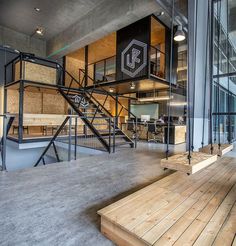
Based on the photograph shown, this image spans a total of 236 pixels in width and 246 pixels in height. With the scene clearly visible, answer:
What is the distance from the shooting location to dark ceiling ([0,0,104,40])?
273 inches

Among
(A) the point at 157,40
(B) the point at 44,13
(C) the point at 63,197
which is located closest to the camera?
(C) the point at 63,197

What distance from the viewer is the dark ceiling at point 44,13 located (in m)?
6.94

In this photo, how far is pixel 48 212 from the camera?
6.59 feet

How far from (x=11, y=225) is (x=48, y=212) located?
364 millimetres

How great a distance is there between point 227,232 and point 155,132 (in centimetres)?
697

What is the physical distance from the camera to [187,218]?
1.68m

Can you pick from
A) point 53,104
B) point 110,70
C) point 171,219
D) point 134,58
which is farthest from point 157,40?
point 171,219

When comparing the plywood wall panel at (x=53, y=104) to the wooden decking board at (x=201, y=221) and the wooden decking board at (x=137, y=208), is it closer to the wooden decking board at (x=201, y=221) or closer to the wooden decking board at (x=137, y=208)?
the wooden decking board at (x=137, y=208)

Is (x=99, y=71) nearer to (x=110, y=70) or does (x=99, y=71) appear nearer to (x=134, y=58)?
(x=110, y=70)

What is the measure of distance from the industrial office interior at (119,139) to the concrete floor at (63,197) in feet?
0.05

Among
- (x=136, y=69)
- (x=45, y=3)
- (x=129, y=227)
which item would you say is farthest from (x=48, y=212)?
(x=45, y=3)

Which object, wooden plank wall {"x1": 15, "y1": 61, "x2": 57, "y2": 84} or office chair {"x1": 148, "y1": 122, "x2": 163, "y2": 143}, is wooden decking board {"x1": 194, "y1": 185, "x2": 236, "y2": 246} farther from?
wooden plank wall {"x1": 15, "y1": 61, "x2": 57, "y2": 84}

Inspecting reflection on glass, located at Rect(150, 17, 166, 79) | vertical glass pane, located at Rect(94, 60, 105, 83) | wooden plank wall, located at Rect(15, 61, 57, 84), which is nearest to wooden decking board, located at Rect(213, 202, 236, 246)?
reflection on glass, located at Rect(150, 17, 166, 79)

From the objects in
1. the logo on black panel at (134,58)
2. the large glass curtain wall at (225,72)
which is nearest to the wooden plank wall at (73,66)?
the logo on black panel at (134,58)
